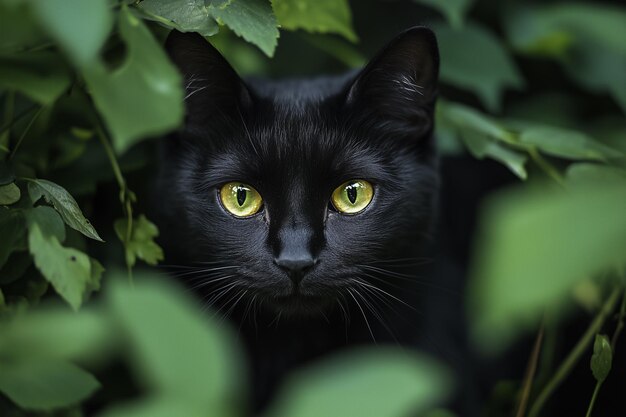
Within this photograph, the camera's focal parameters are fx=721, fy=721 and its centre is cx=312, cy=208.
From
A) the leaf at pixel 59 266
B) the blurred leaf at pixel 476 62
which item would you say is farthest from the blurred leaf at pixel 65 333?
Result: the blurred leaf at pixel 476 62

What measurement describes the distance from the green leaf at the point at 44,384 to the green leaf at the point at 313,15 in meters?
0.74

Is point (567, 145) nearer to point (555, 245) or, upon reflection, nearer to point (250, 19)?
point (250, 19)

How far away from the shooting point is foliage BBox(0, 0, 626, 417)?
18.1 inches

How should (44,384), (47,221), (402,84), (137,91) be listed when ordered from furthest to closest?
(402,84)
(47,221)
(44,384)
(137,91)

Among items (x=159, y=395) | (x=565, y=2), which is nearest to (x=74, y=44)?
(x=159, y=395)

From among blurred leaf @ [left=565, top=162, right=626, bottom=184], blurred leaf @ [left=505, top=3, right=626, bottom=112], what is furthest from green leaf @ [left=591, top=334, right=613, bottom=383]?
blurred leaf @ [left=505, top=3, right=626, bottom=112]

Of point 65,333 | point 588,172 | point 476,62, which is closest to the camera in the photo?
point 65,333

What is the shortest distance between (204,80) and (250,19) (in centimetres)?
37

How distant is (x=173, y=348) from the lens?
0.46 meters

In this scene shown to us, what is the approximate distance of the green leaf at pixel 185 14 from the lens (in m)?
1.03

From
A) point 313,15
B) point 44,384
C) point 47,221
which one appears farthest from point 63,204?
point 313,15

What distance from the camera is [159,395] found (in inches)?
19.4

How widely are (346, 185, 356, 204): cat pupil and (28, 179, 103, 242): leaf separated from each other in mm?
523

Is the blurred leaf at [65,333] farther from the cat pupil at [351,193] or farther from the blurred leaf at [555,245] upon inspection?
the cat pupil at [351,193]
